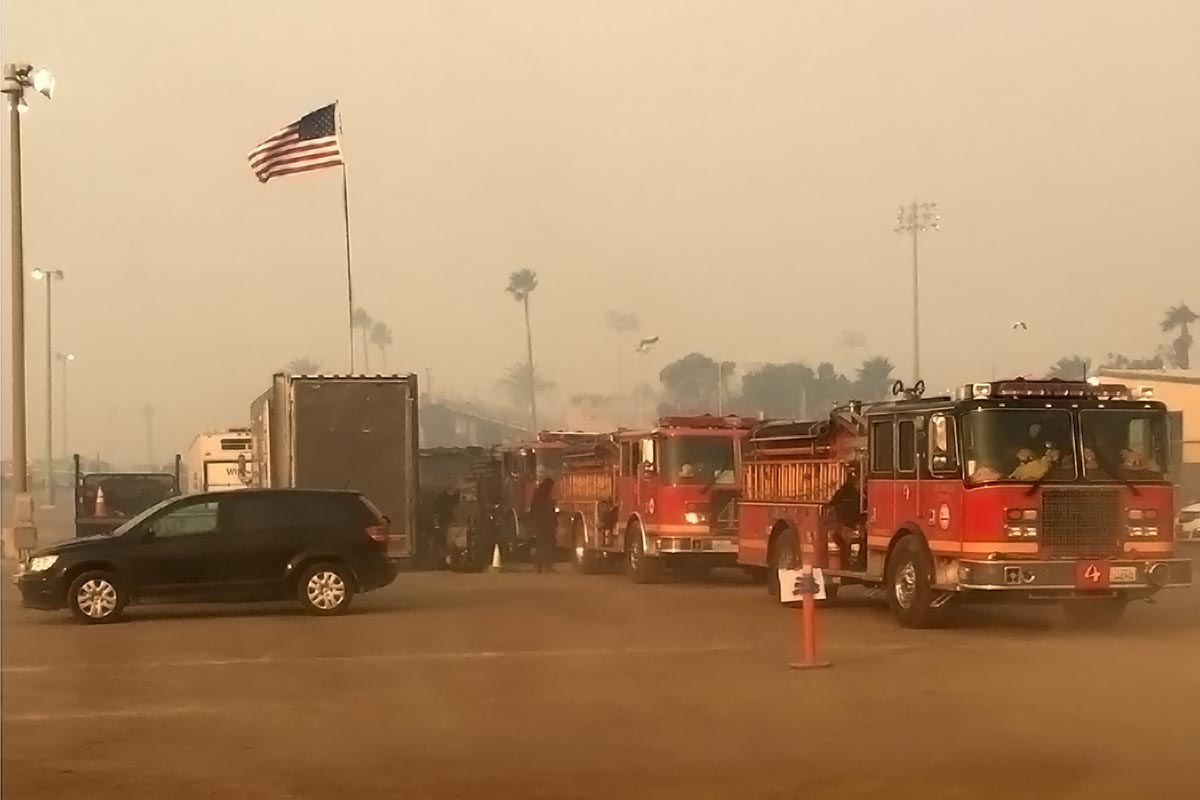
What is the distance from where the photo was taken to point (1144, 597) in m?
19.0

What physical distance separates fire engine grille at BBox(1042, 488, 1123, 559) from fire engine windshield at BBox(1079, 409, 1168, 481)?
28cm

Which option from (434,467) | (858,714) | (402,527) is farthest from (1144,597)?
(434,467)

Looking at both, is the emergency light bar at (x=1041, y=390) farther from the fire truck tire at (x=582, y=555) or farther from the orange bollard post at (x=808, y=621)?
the fire truck tire at (x=582, y=555)

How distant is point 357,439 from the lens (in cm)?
2791

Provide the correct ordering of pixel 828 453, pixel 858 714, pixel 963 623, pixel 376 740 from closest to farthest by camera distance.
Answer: pixel 376 740, pixel 858 714, pixel 963 623, pixel 828 453

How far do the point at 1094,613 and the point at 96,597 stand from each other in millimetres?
12210

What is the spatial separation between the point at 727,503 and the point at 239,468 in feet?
52.2

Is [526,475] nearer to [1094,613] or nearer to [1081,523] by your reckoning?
[1094,613]

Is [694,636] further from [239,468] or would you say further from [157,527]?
[239,468]

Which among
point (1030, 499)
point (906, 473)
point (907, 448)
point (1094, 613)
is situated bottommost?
point (1094, 613)

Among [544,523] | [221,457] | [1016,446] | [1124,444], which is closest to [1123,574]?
[1124,444]

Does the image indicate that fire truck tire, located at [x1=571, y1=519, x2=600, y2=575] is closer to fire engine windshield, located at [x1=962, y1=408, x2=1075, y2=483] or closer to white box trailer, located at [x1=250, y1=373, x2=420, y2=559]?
white box trailer, located at [x1=250, y1=373, x2=420, y2=559]

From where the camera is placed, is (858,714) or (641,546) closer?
(858,714)

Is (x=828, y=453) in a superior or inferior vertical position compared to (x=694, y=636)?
superior
